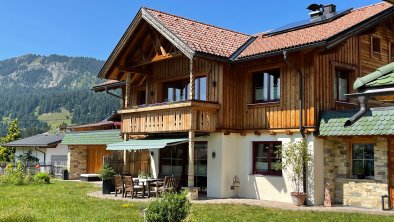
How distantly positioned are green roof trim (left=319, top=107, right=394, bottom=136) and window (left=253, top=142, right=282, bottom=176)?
7.83 ft

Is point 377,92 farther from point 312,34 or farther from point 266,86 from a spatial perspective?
point 266,86

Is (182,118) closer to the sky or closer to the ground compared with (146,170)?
closer to the sky

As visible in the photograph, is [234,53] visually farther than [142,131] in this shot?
No

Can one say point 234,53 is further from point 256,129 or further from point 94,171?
point 94,171

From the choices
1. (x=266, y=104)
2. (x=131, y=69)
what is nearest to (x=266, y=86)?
(x=266, y=104)

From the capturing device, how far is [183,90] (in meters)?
21.7

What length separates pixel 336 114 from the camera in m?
16.3

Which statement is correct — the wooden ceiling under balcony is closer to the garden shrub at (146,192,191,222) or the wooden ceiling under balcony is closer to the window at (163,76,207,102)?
the window at (163,76,207,102)

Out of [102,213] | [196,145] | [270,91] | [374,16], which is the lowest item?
[102,213]

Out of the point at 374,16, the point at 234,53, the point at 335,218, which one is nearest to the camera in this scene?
the point at 335,218

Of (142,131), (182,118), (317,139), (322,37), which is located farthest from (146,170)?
(322,37)

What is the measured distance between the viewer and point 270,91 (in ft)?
61.3

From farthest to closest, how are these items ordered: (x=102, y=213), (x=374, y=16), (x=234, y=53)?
(x=234, y=53)
(x=374, y=16)
(x=102, y=213)

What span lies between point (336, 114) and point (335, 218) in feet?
14.7
